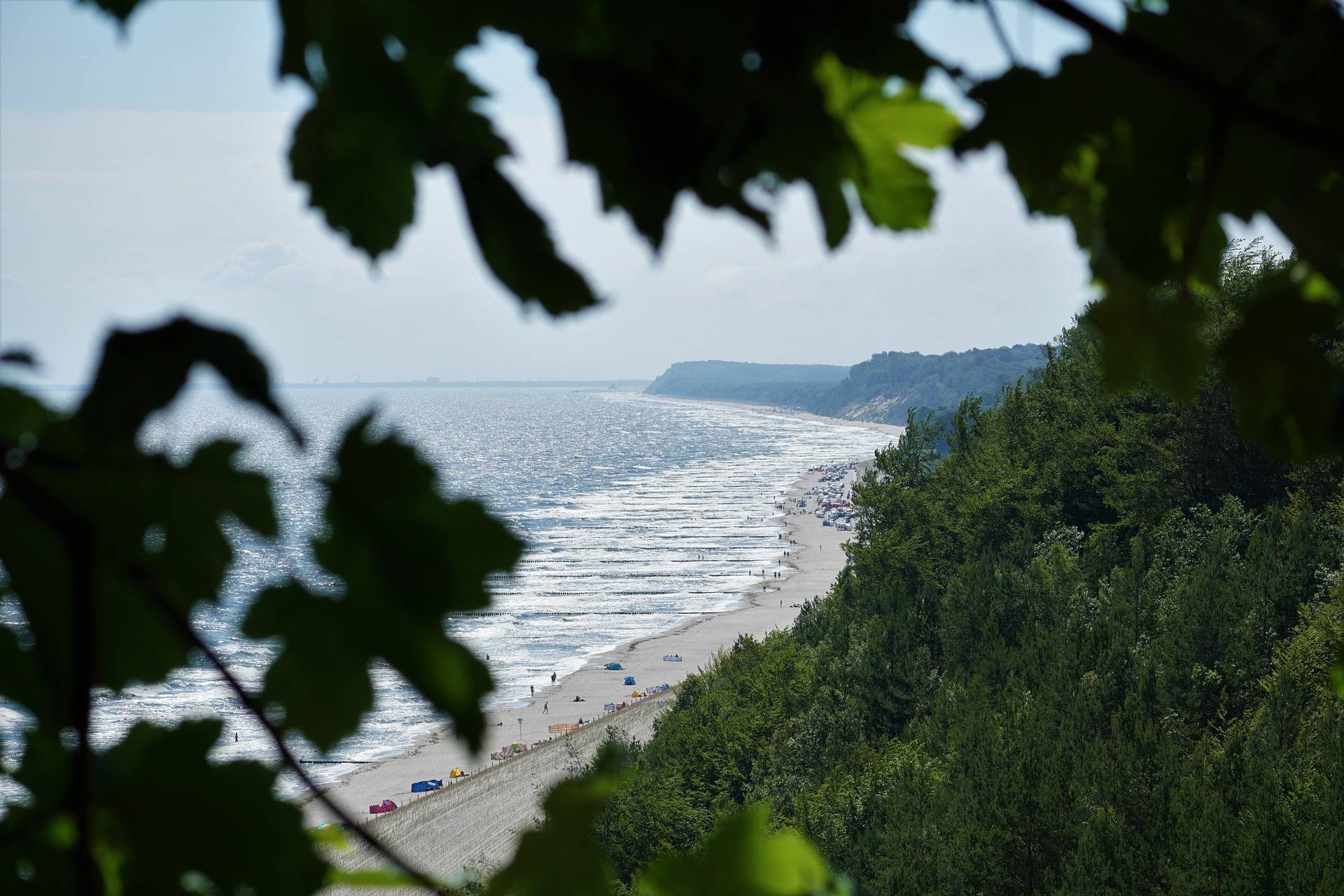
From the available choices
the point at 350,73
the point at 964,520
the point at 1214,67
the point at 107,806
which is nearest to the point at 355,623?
the point at 107,806

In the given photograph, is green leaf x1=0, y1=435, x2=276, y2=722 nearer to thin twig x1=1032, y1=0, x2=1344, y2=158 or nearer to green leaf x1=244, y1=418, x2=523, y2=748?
green leaf x1=244, y1=418, x2=523, y2=748

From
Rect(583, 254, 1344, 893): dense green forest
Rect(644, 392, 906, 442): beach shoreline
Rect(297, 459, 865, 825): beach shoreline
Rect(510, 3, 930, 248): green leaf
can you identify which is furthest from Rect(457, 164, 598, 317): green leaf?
Rect(644, 392, 906, 442): beach shoreline

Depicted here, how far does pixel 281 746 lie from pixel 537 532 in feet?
195

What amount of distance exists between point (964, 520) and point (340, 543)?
98.2 ft

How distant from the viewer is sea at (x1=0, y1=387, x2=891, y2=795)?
510mm

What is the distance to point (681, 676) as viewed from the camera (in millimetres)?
34719

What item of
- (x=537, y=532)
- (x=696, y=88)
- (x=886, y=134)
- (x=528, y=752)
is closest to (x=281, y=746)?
(x=696, y=88)

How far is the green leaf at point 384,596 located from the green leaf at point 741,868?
138 millimetres

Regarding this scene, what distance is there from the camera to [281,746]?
1.62ft

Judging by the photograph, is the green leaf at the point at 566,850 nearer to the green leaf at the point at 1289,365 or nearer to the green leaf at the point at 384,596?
the green leaf at the point at 384,596

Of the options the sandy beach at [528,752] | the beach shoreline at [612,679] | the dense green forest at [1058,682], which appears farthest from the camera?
the beach shoreline at [612,679]

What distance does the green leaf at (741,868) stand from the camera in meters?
0.53

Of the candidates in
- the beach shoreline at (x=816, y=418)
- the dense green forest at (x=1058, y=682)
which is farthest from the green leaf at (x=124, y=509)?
the beach shoreline at (x=816, y=418)

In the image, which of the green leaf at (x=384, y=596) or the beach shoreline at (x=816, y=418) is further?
the beach shoreline at (x=816, y=418)
